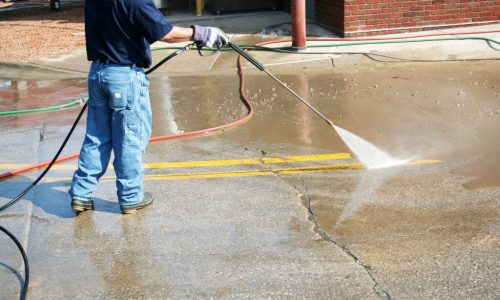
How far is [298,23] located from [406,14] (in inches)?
77.4

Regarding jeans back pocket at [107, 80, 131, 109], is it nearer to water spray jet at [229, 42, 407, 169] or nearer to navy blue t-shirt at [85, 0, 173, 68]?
navy blue t-shirt at [85, 0, 173, 68]

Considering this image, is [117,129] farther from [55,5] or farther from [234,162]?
[55,5]

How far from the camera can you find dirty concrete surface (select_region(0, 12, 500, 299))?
4345 millimetres

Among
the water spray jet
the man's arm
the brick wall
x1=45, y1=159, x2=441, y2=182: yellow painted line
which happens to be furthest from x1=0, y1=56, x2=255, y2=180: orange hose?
the brick wall

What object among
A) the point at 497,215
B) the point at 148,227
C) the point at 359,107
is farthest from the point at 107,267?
the point at 359,107

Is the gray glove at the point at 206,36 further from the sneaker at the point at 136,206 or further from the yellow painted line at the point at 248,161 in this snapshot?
the yellow painted line at the point at 248,161

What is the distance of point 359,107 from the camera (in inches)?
318

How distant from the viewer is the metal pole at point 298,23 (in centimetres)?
1040

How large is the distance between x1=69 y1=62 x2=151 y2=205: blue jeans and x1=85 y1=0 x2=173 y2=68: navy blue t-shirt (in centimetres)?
10

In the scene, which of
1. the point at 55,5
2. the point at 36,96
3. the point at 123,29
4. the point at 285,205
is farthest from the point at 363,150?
the point at 55,5

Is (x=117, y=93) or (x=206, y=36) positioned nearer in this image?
(x=117, y=93)

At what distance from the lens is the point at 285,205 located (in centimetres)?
548

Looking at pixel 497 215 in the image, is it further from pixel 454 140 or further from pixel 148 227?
pixel 148 227

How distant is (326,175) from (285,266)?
1.74 meters
